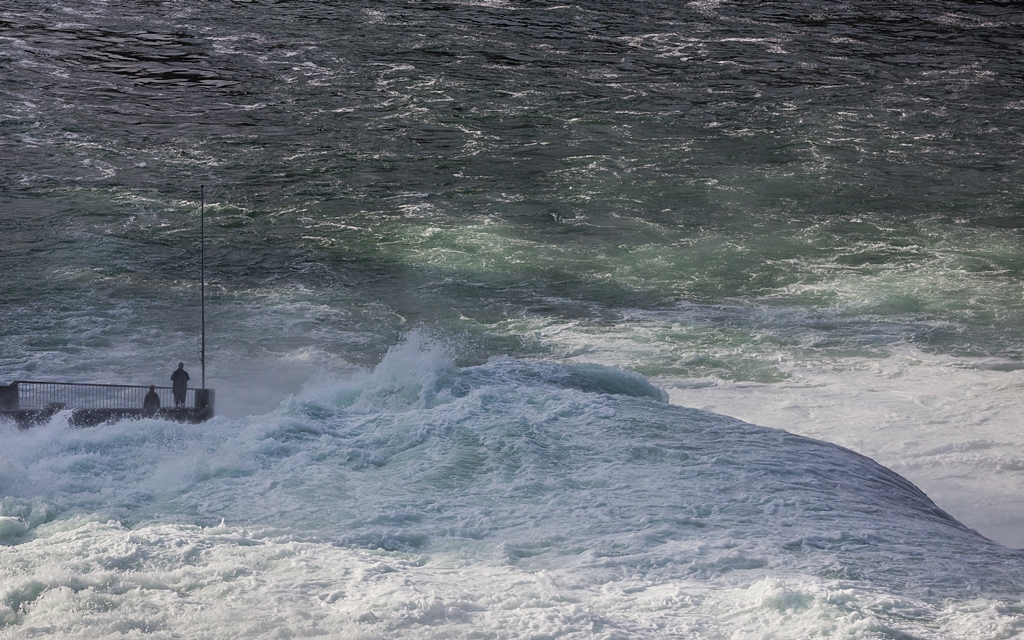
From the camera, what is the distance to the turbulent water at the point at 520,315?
13359 mm

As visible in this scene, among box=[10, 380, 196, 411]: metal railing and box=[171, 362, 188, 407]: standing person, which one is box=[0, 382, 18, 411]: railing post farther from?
box=[171, 362, 188, 407]: standing person

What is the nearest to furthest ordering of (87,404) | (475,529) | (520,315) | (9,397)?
(475,529) < (9,397) < (87,404) < (520,315)

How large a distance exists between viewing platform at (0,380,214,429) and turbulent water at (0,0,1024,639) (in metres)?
1.41

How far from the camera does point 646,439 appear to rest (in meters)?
17.8

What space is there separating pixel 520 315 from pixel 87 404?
10.9 m

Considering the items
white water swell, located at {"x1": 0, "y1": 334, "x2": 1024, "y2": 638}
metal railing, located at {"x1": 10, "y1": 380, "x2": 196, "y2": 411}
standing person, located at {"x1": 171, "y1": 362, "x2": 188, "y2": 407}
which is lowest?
metal railing, located at {"x1": 10, "y1": 380, "x2": 196, "y2": 411}

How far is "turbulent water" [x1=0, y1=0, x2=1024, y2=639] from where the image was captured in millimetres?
13359

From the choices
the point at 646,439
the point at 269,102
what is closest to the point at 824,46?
the point at 269,102

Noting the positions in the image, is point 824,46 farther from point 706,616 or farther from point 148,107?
point 706,616

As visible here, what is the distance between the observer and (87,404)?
2250 cm

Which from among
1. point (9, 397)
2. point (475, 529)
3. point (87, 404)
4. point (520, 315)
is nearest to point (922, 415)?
point (520, 315)

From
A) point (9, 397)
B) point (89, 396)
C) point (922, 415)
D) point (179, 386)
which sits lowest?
point (89, 396)

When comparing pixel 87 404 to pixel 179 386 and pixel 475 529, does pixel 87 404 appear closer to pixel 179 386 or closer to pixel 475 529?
pixel 179 386

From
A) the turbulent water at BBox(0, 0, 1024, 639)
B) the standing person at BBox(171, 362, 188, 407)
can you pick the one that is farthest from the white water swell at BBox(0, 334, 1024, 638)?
the standing person at BBox(171, 362, 188, 407)
